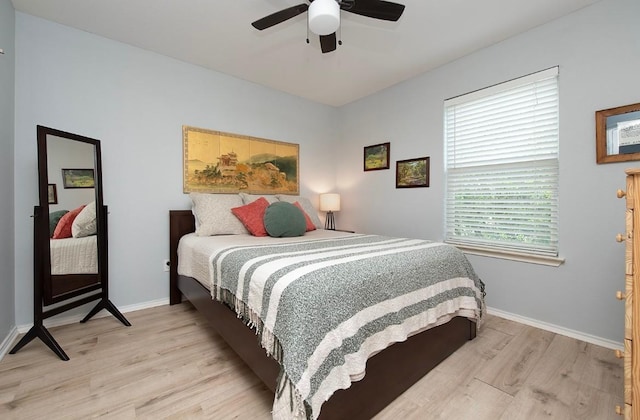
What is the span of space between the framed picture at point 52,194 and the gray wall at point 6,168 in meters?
0.30

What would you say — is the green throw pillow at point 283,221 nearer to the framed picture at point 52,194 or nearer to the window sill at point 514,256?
the framed picture at point 52,194

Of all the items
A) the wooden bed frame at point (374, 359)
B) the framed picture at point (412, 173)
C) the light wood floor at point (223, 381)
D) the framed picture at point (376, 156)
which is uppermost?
the framed picture at point (376, 156)

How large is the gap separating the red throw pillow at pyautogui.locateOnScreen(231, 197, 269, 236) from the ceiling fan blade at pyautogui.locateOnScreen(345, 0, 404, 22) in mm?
1863


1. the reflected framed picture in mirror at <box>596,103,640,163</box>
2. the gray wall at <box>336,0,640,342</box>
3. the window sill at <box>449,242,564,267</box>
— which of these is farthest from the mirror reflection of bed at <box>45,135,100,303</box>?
the reflected framed picture in mirror at <box>596,103,640,163</box>

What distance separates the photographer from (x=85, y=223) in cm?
219

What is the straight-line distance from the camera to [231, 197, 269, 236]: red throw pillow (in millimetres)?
2702

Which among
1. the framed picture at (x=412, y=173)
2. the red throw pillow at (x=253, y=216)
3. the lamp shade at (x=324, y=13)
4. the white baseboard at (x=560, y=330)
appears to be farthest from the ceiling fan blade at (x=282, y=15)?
the white baseboard at (x=560, y=330)

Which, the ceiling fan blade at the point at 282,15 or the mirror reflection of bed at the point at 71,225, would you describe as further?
the mirror reflection of bed at the point at 71,225

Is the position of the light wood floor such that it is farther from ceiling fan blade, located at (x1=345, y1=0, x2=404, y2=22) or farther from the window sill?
ceiling fan blade, located at (x1=345, y1=0, x2=404, y2=22)

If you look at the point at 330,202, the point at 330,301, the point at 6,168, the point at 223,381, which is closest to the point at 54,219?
the point at 6,168

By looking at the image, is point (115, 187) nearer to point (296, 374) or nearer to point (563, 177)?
point (296, 374)

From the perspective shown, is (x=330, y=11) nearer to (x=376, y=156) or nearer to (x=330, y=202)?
(x=376, y=156)

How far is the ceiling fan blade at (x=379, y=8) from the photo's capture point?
5.52 feet

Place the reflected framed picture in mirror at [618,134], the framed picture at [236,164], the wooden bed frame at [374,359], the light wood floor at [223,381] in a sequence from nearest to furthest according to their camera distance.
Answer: the wooden bed frame at [374,359] → the light wood floor at [223,381] → the reflected framed picture in mirror at [618,134] → the framed picture at [236,164]
